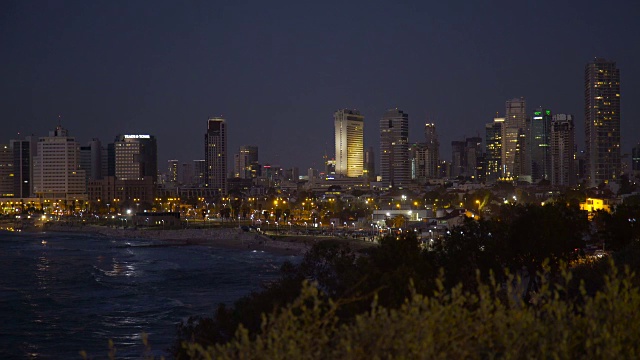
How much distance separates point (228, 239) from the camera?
7444cm

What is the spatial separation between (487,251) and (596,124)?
145 metres

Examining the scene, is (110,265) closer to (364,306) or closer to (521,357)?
(364,306)

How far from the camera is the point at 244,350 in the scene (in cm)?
596

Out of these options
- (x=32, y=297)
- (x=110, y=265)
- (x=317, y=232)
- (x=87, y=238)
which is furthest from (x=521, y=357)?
(x=87, y=238)

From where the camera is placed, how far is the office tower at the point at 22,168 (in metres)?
172

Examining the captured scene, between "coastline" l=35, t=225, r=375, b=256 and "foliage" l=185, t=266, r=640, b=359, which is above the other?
"foliage" l=185, t=266, r=640, b=359

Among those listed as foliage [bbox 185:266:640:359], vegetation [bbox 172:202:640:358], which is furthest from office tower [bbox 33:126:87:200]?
foliage [bbox 185:266:640:359]

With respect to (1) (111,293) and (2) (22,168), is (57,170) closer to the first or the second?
(2) (22,168)

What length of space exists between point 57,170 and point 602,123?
11002 centimetres

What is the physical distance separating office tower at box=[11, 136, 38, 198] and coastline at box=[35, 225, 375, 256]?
8357 centimetres

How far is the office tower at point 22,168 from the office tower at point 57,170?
634cm

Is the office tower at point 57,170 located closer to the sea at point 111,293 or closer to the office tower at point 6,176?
the office tower at point 6,176

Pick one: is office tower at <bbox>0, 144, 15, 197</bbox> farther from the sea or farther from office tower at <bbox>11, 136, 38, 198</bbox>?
the sea

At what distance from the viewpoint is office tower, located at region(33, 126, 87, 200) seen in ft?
530
